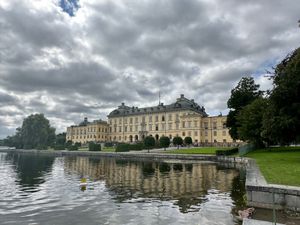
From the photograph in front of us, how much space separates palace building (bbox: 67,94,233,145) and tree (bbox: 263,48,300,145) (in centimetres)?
5782

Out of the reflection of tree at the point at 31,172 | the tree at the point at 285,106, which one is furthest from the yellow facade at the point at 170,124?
the tree at the point at 285,106

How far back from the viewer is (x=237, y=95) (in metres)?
54.6

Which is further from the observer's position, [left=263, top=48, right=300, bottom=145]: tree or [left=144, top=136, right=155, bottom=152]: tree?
[left=144, top=136, right=155, bottom=152]: tree

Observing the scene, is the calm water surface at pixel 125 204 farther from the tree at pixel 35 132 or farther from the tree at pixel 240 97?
the tree at pixel 35 132

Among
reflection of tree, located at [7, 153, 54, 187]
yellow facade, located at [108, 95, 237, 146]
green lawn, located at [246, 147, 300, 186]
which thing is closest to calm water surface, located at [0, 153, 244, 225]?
green lawn, located at [246, 147, 300, 186]

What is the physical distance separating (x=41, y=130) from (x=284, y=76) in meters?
106

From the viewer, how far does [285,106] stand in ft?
71.0

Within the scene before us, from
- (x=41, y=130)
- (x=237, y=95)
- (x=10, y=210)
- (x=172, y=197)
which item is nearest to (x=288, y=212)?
(x=172, y=197)

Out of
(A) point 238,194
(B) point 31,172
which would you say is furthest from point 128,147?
(A) point 238,194

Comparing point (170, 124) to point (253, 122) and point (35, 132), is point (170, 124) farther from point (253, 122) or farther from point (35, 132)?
point (253, 122)

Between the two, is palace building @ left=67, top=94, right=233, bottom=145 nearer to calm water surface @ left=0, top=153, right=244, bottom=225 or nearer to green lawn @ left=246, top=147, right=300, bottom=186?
green lawn @ left=246, top=147, right=300, bottom=186

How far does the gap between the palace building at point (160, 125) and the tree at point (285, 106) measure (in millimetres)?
57818

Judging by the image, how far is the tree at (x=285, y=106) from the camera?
67.2ft

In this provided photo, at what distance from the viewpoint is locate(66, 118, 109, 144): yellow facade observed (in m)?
122
